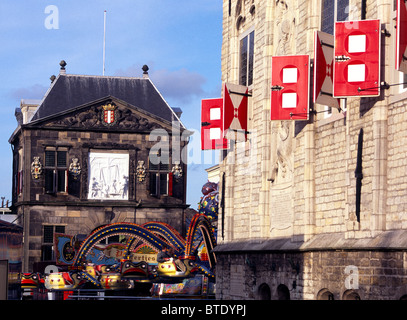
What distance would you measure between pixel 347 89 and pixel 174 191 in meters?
33.4

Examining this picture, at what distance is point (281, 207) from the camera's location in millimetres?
24859

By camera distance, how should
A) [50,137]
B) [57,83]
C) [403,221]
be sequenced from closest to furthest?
1. [403,221]
2. [50,137]
3. [57,83]

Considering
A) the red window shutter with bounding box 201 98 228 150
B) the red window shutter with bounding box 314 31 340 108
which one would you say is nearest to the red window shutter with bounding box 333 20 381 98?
the red window shutter with bounding box 314 31 340 108

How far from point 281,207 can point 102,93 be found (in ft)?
98.3

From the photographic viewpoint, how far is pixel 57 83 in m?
53.3

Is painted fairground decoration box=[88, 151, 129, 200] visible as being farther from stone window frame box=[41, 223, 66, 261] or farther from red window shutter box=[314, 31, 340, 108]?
red window shutter box=[314, 31, 340, 108]

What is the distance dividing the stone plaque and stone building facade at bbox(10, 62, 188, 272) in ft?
82.8

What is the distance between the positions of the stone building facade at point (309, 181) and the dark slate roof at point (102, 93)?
2232 centimetres

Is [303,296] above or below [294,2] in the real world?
below

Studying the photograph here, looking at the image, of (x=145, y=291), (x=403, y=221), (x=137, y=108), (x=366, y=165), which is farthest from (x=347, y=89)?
(x=137, y=108)

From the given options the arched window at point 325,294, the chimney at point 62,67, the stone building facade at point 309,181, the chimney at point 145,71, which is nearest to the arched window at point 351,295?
the stone building facade at point 309,181

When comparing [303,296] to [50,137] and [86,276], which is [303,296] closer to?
[86,276]

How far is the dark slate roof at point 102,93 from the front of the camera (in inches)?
2057

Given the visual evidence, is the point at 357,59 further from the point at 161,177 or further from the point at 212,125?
the point at 161,177
